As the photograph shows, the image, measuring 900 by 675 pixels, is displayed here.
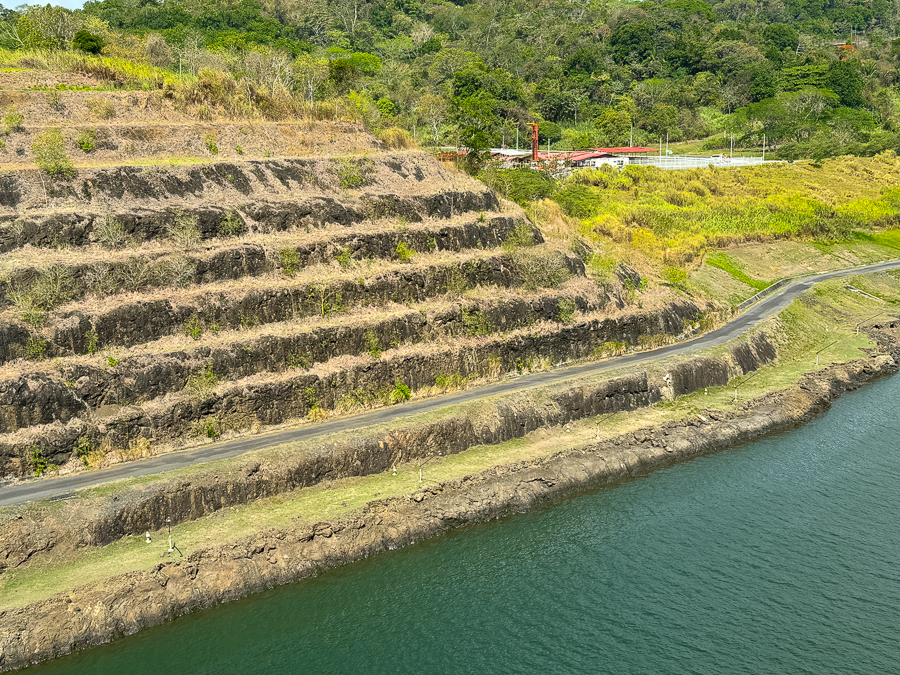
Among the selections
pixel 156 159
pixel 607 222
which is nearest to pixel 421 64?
pixel 607 222

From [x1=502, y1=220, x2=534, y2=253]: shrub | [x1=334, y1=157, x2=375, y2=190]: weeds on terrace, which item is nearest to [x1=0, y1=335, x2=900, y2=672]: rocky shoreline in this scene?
[x1=502, y1=220, x2=534, y2=253]: shrub

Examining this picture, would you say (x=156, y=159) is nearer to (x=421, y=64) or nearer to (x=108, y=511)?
(x=108, y=511)

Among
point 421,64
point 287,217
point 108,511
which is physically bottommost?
point 108,511

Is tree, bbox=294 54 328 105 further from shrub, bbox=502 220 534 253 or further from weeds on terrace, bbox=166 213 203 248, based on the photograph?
shrub, bbox=502 220 534 253

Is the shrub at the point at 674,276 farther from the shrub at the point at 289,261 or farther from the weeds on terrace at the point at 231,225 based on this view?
the weeds on terrace at the point at 231,225

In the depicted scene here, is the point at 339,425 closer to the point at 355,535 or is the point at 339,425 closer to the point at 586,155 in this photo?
the point at 355,535
